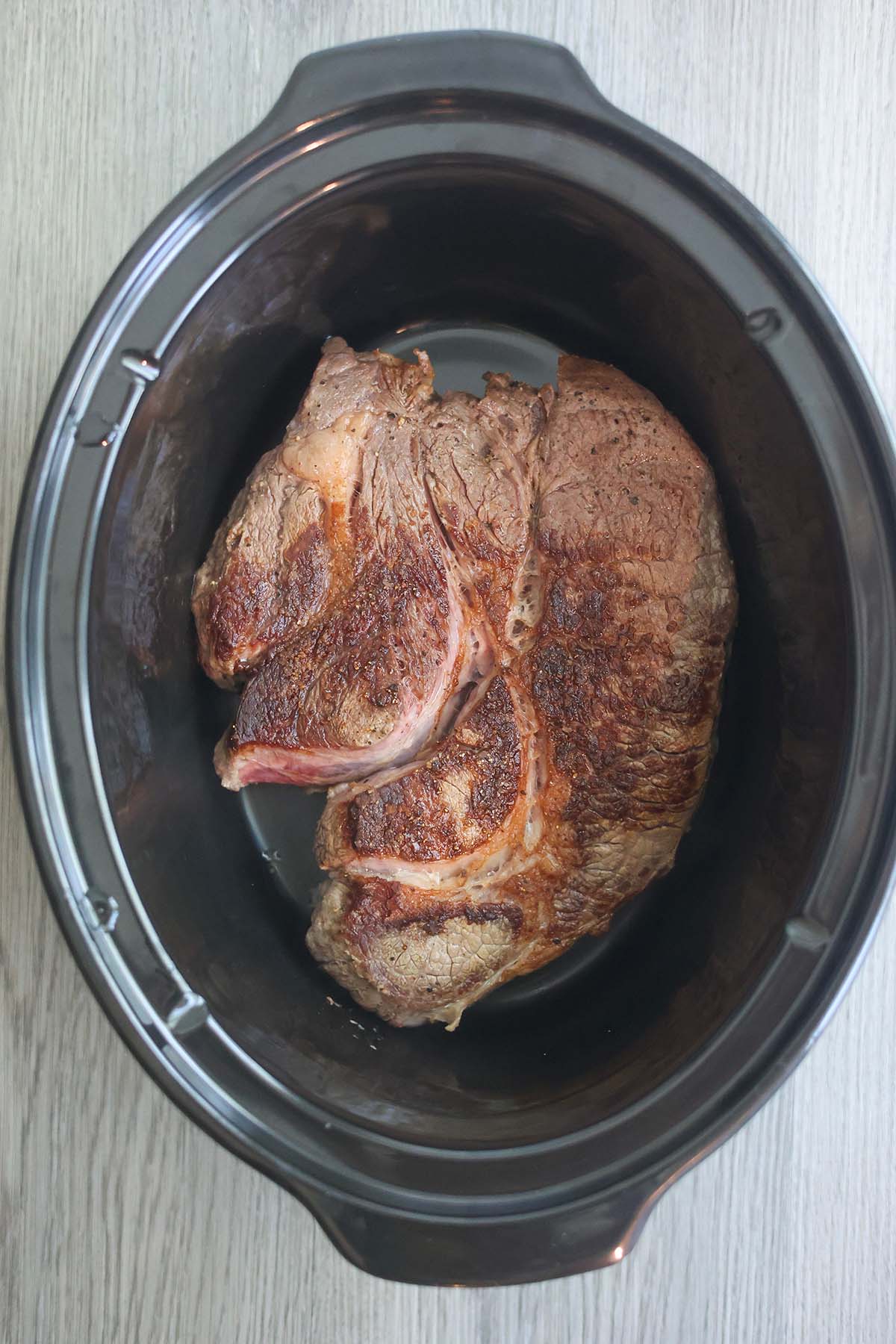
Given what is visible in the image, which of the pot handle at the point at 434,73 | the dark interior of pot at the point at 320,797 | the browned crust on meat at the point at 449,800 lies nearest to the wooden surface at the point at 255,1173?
the dark interior of pot at the point at 320,797

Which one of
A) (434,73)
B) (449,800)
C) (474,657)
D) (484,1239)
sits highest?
(434,73)

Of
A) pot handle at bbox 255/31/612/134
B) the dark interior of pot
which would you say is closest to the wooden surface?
the dark interior of pot

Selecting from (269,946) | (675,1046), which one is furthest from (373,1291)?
(675,1046)

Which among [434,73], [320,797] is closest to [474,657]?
[320,797]

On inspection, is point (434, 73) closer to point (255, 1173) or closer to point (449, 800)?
point (449, 800)

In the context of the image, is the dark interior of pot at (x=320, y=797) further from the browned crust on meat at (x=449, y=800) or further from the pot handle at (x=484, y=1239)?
the browned crust on meat at (x=449, y=800)
